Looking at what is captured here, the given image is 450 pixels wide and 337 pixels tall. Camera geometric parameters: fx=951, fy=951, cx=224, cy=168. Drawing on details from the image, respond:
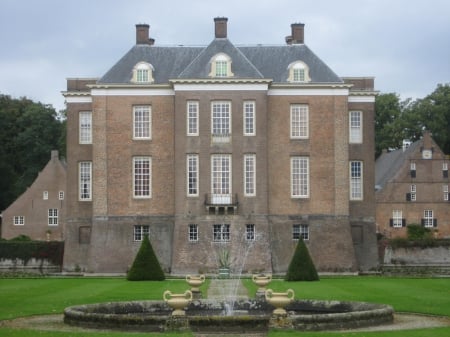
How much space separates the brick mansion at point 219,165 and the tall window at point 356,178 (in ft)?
0.18

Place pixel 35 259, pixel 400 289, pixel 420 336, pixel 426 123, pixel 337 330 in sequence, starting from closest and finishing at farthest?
pixel 420 336 → pixel 337 330 → pixel 400 289 → pixel 35 259 → pixel 426 123

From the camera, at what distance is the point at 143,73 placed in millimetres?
50219

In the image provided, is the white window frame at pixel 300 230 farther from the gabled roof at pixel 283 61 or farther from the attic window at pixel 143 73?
the attic window at pixel 143 73

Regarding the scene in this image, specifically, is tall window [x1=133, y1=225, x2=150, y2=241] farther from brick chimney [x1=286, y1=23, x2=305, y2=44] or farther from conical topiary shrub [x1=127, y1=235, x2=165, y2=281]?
brick chimney [x1=286, y1=23, x2=305, y2=44]

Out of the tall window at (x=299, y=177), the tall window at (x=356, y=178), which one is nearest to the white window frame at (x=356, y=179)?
the tall window at (x=356, y=178)

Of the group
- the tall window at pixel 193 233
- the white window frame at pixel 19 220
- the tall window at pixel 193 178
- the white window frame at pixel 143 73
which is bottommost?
the tall window at pixel 193 233

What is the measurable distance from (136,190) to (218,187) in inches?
173

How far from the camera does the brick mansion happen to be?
48.4 m

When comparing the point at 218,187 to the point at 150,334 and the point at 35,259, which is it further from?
the point at 150,334

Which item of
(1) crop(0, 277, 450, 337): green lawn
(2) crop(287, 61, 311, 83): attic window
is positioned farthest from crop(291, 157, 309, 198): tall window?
(1) crop(0, 277, 450, 337): green lawn

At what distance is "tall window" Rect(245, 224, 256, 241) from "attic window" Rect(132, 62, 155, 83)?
932 cm

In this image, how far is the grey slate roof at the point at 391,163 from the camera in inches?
2776

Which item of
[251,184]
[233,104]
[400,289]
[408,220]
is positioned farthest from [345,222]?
[408,220]

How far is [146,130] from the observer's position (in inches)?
1962
